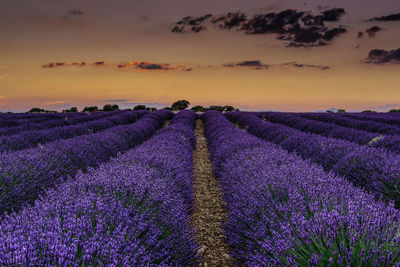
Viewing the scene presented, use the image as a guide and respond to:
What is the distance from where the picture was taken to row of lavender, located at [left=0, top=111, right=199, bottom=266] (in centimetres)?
154

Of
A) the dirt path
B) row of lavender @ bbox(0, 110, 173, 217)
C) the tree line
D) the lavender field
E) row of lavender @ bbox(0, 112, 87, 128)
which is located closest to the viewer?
the lavender field

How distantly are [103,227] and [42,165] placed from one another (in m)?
3.42

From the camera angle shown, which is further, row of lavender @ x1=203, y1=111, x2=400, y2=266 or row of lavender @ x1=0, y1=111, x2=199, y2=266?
row of lavender @ x1=203, y1=111, x2=400, y2=266

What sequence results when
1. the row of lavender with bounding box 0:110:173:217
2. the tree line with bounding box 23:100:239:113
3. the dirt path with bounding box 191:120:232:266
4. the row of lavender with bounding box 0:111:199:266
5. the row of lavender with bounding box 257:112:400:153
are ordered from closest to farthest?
the row of lavender with bounding box 0:111:199:266, the dirt path with bounding box 191:120:232:266, the row of lavender with bounding box 0:110:173:217, the row of lavender with bounding box 257:112:400:153, the tree line with bounding box 23:100:239:113

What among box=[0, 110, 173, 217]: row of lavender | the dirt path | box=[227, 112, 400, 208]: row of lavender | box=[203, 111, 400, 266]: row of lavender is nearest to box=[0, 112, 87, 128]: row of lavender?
box=[0, 110, 173, 217]: row of lavender

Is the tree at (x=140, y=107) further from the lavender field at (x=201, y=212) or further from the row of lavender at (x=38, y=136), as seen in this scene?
the lavender field at (x=201, y=212)

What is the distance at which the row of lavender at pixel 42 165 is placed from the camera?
13.2 ft

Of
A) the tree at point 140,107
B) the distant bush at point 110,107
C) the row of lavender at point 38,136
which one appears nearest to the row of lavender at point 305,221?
the row of lavender at point 38,136

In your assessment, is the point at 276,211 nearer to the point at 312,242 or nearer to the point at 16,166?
the point at 312,242

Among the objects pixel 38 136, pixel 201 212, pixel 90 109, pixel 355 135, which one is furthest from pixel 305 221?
pixel 90 109

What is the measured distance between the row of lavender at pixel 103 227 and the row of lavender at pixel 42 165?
862 millimetres

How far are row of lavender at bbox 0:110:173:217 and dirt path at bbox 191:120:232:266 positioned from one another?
1.88 m

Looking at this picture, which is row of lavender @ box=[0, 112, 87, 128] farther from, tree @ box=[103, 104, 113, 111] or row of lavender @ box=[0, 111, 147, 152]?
tree @ box=[103, 104, 113, 111]

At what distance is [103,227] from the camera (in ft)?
6.39
